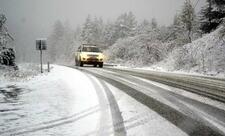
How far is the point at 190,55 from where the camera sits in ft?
70.7

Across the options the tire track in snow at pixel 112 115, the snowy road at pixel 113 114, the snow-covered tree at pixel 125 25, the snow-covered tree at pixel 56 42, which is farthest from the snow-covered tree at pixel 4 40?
the snow-covered tree at pixel 56 42

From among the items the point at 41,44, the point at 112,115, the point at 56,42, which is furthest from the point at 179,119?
the point at 56,42

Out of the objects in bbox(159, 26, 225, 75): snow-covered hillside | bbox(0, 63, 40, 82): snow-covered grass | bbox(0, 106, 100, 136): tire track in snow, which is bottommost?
bbox(0, 106, 100, 136): tire track in snow

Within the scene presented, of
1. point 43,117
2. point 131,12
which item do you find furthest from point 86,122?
point 131,12

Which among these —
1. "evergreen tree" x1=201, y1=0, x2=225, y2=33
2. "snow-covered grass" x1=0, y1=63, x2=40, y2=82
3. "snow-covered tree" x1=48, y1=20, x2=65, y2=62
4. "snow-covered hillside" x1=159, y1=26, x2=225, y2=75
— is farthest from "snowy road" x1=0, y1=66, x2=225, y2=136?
"snow-covered tree" x1=48, y1=20, x2=65, y2=62

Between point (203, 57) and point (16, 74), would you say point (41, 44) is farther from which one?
point (203, 57)

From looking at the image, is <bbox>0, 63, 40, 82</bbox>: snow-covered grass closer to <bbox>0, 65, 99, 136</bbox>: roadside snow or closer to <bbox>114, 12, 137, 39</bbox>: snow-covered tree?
<bbox>0, 65, 99, 136</bbox>: roadside snow

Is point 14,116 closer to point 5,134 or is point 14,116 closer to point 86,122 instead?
point 5,134

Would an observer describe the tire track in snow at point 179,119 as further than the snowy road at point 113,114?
No

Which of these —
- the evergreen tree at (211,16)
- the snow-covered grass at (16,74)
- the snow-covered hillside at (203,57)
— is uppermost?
the evergreen tree at (211,16)

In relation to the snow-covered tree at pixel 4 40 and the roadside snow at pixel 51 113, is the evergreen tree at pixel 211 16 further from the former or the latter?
the roadside snow at pixel 51 113

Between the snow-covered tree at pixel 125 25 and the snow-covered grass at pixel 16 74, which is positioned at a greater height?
the snow-covered tree at pixel 125 25

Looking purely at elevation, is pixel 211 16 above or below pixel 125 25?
below

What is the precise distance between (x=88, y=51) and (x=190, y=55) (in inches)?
360
